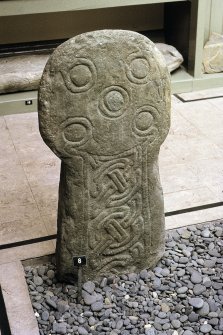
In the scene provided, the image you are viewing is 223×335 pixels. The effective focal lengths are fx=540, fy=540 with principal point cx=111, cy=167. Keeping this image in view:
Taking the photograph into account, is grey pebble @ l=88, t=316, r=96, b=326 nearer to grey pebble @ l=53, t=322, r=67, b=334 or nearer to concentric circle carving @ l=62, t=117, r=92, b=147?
grey pebble @ l=53, t=322, r=67, b=334

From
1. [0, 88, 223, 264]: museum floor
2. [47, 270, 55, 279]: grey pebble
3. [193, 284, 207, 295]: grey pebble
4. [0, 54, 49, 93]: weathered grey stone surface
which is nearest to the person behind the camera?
[193, 284, 207, 295]: grey pebble

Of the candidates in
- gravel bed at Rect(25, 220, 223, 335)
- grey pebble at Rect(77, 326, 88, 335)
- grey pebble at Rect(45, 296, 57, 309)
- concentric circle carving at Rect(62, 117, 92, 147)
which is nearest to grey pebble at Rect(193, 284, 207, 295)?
gravel bed at Rect(25, 220, 223, 335)

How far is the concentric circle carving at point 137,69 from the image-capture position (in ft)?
8.53

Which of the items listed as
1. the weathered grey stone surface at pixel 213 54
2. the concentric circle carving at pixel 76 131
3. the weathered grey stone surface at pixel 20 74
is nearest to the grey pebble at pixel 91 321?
the concentric circle carving at pixel 76 131

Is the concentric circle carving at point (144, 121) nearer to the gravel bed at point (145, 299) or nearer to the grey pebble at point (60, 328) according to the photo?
the gravel bed at point (145, 299)

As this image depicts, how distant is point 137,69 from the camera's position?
262 cm

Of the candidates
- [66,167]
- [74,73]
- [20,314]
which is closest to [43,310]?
[20,314]

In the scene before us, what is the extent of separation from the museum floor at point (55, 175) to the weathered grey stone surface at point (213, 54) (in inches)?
23.0

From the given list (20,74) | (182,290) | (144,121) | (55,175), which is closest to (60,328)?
(182,290)

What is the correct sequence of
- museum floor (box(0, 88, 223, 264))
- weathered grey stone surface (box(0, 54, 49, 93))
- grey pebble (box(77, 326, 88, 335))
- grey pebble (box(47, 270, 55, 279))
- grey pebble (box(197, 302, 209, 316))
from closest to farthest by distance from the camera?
grey pebble (box(77, 326, 88, 335)) → grey pebble (box(197, 302, 209, 316)) → grey pebble (box(47, 270, 55, 279)) → museum floor (box(0, 88, 223, 264)) → weathered grey stone surface (box(0, 54, 49, 93))

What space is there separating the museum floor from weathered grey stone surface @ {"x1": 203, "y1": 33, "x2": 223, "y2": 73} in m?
0.59

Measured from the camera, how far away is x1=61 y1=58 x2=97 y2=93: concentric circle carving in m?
2.52

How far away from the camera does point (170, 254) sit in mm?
3299

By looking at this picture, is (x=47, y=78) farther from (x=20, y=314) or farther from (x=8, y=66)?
(x=8, y=66)
